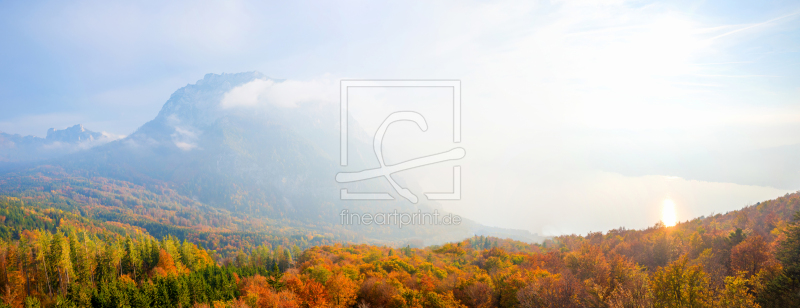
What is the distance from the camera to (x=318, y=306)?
141 feet

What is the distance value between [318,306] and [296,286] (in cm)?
943

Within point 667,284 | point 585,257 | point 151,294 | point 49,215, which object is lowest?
point 49,215

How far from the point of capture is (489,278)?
51344 millimetres

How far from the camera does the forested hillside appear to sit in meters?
31.1

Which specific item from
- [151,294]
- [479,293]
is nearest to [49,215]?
[151,294]

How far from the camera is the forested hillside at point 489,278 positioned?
3106 centimetres

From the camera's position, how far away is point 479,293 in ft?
155

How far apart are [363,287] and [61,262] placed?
212ft

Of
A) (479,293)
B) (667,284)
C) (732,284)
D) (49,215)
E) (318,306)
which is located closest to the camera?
(732,284)

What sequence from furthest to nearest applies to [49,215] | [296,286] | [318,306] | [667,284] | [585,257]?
1. [49,215]
2. [585,257]
3. [296,286]
4. [318,306]
5. [667,284]

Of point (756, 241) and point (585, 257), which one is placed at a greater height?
point (756, 241)

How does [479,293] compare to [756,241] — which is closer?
[756,241]

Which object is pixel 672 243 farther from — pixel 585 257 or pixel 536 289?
pixel 536 289

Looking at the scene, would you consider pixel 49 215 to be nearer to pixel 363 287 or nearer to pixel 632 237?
pixel 363 287
